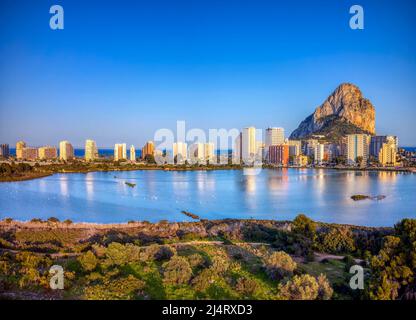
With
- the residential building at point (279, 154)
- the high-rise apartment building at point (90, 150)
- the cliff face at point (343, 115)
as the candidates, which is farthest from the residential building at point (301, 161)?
the high-rise apartment building at point (90, 150)

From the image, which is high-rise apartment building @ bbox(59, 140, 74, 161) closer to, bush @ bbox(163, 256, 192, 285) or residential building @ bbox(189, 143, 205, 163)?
residential building @ bbox(189, 143, 205, 163)

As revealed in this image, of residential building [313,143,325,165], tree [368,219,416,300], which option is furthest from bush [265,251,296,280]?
residential building [313,143,325,165]

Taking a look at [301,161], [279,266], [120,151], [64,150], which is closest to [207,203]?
[279,266]

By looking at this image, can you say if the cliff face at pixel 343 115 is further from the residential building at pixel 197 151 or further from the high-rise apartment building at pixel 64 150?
the high-rise apartment building at pixel 64 150

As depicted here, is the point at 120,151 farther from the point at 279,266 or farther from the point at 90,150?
the point at 279,266
